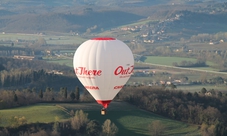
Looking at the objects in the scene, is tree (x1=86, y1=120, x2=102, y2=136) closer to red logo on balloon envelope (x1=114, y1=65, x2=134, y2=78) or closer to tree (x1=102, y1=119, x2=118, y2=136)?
tree (x1=102, y1=119, x2=118, y2=136)

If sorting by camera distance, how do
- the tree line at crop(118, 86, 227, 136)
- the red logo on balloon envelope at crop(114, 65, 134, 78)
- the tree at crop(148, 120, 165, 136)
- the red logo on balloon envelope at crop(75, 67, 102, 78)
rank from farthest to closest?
the tree line at crop(118, 86, 227, 136), the tree at crop(148, 120, 165, 136), the red logo on balloon envelope at crop(114, 65, 134, 78), the red logo on balloon envelope at crop(75, 67, 102, 78)

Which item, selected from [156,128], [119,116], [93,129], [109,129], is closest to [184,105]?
[119,116]

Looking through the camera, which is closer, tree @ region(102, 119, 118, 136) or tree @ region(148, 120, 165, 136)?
tree @ region(102, 119, 118, 136)

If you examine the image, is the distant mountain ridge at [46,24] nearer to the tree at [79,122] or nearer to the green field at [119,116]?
the green field at [119,116]

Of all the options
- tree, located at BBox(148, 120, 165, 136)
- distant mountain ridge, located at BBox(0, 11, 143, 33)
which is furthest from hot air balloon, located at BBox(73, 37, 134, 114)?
distant mountain ridge, located at BBox(0, 11, 143, 33)

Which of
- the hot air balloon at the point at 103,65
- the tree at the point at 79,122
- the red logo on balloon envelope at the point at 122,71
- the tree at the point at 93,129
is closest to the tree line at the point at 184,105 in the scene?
the tree at the point at 93,129

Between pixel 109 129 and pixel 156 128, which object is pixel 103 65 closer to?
pixel 109 129
